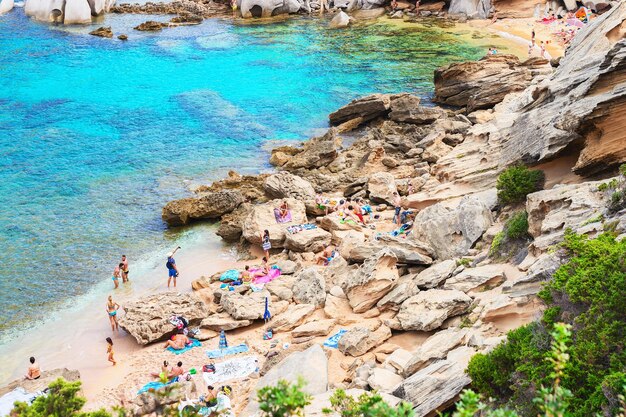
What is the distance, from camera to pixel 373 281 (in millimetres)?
21672

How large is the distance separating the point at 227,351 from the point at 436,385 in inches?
362

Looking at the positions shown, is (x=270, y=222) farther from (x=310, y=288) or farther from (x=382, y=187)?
(x=382, y=187)

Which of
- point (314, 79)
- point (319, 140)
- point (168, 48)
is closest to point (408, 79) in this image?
point (314, 79)

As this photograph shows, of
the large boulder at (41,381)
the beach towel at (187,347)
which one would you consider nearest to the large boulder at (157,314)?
the beach towel at (187,347)

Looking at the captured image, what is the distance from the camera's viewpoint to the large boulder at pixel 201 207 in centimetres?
3184

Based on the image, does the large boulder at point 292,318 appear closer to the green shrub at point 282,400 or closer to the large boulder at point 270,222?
the large boulder at point 270,222

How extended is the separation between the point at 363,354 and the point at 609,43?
16.3 m

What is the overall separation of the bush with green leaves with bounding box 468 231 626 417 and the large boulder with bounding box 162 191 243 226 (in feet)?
65.4

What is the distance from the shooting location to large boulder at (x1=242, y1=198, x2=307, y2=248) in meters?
28.8

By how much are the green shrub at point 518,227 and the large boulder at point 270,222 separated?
11.0 m

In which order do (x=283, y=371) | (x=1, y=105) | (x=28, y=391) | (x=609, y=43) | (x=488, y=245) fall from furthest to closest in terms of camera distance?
(x=1, y=105)
(x=609, y=43)
(x=488, y=245)
(x=28, y=391)
(x=283, y=371)

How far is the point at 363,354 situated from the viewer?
19.3 meters

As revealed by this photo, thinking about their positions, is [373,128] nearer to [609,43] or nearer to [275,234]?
[275,234]

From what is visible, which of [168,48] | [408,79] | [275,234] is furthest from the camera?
[168,48]
